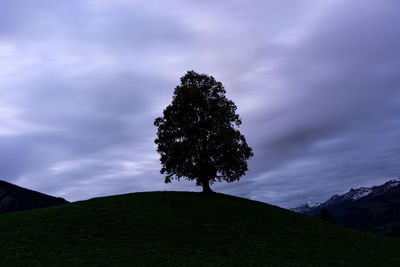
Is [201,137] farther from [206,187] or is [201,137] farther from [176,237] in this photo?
[176,237]

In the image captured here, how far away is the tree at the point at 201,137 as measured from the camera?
61.5 meters

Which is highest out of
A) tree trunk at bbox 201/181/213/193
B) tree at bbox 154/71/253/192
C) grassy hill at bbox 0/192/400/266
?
tree at bbox 154/71/253/192

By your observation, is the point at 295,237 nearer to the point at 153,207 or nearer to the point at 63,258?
the point at 153,207

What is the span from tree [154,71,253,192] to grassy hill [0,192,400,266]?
6.48 m

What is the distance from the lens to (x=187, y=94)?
6391 cm

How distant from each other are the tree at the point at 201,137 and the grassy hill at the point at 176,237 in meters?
6.48

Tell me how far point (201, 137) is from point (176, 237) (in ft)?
93.2

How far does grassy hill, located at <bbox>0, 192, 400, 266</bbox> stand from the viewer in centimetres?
3016

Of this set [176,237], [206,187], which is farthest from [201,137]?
[176,237]

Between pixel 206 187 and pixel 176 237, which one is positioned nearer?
pixel 176 237

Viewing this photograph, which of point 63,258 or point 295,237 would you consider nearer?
point 63,258

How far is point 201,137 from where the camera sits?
6394 cm

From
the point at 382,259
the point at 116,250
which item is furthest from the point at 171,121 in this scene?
the point at 382,259

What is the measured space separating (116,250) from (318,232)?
30.6 m
